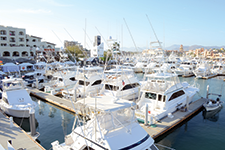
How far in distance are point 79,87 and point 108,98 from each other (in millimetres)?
13081

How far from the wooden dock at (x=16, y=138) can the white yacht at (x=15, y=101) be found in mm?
2274

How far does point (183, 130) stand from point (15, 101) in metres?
15.5

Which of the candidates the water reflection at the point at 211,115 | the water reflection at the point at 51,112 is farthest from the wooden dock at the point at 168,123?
the water reflection at the point at 51,112

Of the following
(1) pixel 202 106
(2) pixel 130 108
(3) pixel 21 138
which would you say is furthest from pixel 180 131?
(3) pixel 21 138

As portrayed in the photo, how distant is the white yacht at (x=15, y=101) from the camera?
1428cm

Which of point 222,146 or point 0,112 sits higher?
point 0,112

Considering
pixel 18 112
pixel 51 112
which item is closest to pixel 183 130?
pixel 51 112

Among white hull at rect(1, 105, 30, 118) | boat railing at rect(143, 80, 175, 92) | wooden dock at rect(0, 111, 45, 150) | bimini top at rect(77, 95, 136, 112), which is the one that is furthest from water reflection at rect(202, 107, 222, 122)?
white hull at rect(1, 105, 30, 118)

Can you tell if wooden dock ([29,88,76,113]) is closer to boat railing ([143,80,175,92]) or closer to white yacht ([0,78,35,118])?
white yacht ([0,78,35,118])

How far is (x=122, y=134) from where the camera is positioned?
6.75 meters

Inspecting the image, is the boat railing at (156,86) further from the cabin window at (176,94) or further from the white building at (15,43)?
the white building at (15,43)

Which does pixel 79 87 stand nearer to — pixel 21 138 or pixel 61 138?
pixel 61 138

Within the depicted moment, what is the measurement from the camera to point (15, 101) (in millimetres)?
14984

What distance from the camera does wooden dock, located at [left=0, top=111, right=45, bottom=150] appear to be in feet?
29.7
